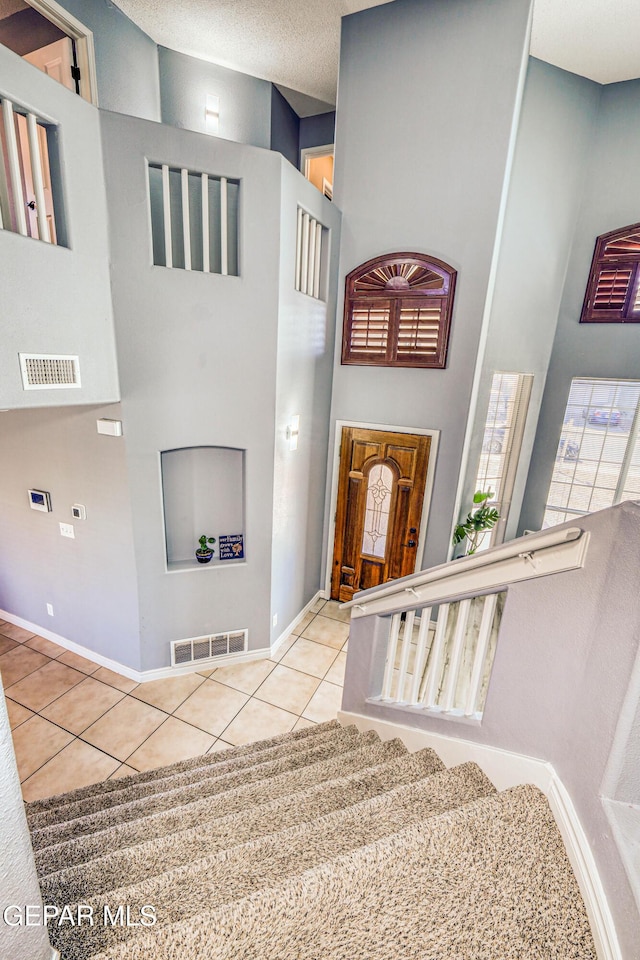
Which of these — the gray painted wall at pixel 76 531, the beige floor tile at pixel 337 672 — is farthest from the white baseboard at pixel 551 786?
the gray painted wall at pixel 76 531

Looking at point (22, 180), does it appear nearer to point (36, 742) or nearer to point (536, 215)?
point (36, 742)

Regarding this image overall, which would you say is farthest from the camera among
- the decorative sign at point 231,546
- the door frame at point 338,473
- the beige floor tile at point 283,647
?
the door frame at point 338,473

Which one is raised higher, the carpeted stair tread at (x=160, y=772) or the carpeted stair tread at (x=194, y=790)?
the carpeted stair tread at (x=194, y=790)

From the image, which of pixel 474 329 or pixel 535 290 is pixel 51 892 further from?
pixel 535 290

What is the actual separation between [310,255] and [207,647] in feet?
12.4

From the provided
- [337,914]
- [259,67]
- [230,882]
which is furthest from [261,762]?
[259,67]

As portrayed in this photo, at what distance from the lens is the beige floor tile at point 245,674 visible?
3.79 meters

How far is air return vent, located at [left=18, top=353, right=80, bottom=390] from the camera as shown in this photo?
2.44 meters

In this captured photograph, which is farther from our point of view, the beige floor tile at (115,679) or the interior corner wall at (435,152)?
the beige floor tile at (115,679)

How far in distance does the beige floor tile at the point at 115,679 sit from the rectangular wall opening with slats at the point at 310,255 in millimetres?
3835

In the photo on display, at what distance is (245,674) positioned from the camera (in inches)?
154

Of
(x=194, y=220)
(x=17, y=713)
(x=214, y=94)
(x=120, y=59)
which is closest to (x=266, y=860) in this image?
(x=17, y=713)

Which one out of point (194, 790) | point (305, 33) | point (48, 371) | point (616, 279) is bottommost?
point (194, 790)

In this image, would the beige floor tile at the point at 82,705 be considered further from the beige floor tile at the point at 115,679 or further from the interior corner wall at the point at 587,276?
the interior corner wall at the point at 587,276
